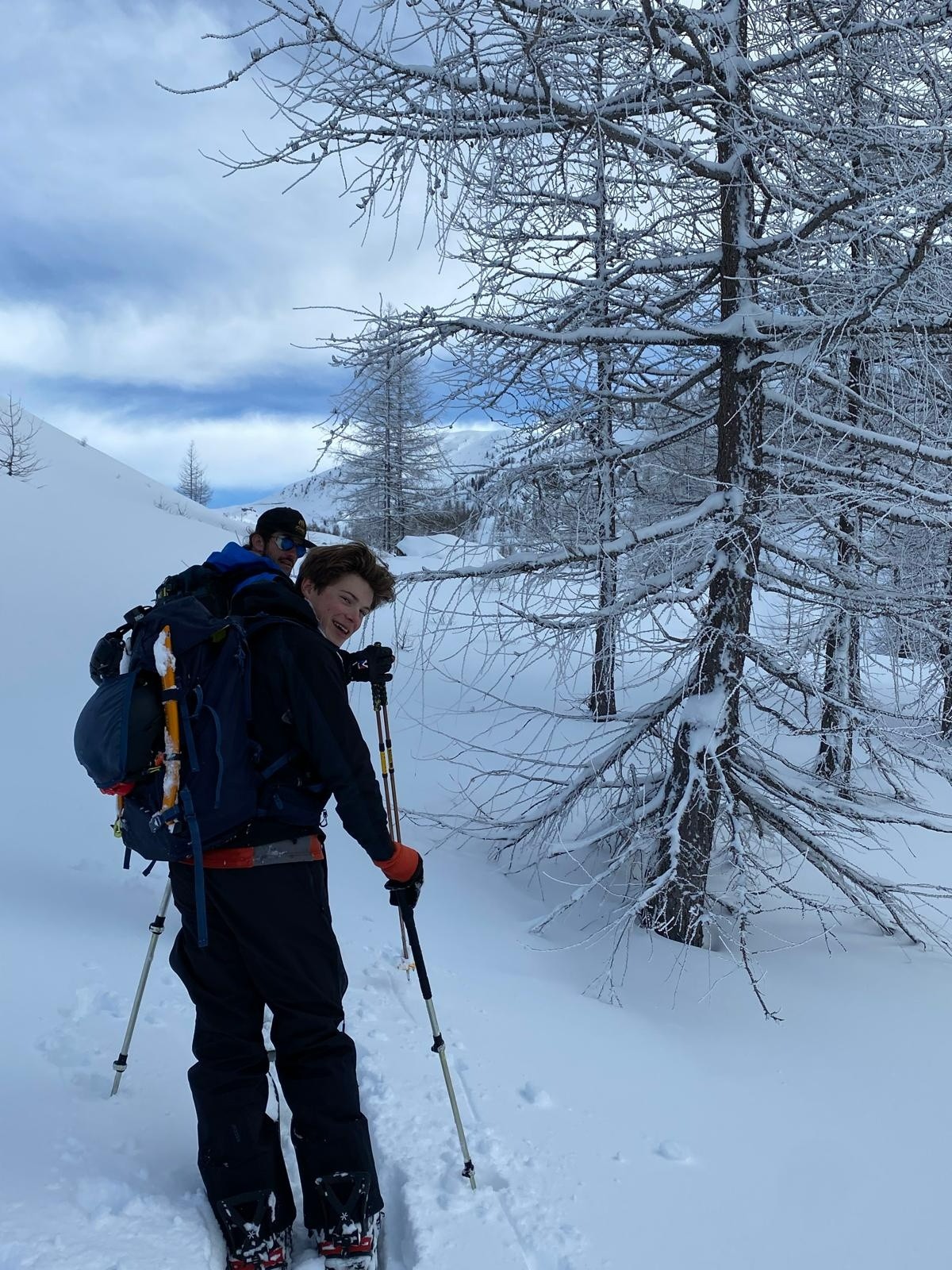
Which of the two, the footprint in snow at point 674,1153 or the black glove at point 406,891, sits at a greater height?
the black glove at point 406,891

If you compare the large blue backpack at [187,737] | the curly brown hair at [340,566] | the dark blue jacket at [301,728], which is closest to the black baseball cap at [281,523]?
the curly brown hair at [340,566]

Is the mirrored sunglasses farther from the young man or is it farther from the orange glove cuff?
the orange glove cuff

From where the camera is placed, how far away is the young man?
2.31 metres

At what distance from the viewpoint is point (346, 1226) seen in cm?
232

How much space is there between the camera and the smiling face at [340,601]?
2.81 meters

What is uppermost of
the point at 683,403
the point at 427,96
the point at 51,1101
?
the point at 427,96

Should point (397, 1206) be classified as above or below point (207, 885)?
below

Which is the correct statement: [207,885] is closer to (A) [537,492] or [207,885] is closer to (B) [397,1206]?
(B) [397,1206]

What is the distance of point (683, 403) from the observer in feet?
19.5

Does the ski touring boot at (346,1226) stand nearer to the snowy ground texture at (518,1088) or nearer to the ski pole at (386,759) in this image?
the snowy ground texture at (518,1088)

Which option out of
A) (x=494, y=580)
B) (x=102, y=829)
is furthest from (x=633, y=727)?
(x=102, y=829)

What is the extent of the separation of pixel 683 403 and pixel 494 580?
2.31m

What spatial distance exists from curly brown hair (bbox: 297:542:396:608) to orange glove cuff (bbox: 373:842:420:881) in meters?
0.93

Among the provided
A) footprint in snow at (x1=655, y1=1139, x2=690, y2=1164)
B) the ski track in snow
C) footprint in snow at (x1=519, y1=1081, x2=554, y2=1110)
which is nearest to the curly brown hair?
the ski track in snow
